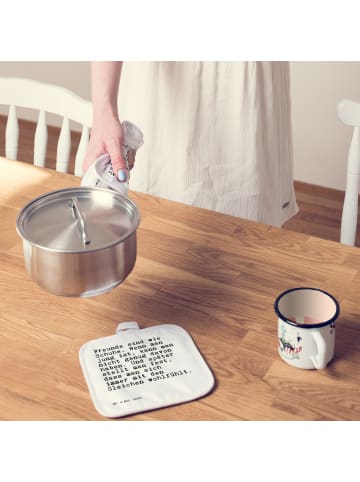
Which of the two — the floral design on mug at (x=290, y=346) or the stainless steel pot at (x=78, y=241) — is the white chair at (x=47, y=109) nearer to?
the stainless steel pot at (x=78, y=241)

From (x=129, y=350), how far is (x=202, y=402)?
6.0 inches

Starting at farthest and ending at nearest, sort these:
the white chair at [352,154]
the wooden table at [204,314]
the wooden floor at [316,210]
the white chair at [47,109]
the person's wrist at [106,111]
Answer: the wooden floor at [316,210], the white chair at [47,109], the white chair at [352,154], the person's wrist at [106,111], the wooden table at [204,314]

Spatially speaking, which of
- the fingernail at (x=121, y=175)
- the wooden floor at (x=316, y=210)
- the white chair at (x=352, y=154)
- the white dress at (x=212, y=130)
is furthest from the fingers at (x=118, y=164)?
the wooden floor at (x=316, y=210)

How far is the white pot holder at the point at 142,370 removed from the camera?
40.3 inches

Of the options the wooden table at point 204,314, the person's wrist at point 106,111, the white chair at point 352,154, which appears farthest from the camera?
the white chair at point 352,154

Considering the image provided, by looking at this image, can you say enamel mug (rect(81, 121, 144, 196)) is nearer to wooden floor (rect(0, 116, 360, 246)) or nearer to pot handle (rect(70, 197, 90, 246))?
pot handle (rect(70, 197, 90, 246))

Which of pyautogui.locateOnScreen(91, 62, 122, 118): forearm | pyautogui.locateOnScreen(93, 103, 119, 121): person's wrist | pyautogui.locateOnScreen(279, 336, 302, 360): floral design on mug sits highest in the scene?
pyautogui.locateOnScreen(91, 62, 122, 118): forearm

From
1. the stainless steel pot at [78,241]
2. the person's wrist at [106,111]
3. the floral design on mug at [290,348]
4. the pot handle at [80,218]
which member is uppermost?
the person's wrist at [106,111]

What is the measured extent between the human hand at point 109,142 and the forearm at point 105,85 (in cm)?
5

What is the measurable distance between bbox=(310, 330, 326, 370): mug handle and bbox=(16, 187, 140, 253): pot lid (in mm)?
303

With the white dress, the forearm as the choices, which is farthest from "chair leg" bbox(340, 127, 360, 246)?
the forearm

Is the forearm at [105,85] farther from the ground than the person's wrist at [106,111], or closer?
farther from the ground

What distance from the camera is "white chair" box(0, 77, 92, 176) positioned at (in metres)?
1.75

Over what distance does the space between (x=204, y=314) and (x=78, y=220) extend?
259mm
